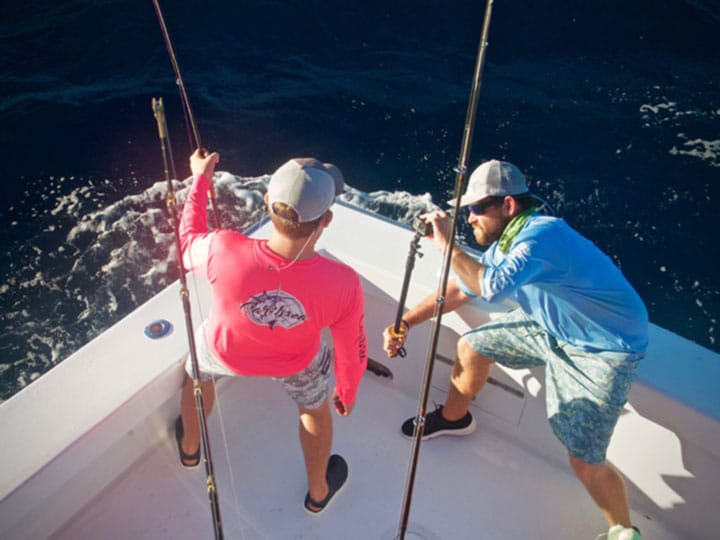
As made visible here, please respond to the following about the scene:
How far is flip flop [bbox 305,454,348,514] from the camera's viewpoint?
201cm

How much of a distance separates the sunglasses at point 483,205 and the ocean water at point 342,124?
2.72 metres

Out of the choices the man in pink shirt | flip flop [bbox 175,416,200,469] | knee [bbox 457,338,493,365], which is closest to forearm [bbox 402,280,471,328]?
knee [bbox 457,338,493,365]

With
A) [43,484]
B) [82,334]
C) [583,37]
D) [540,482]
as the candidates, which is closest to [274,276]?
[43,484]

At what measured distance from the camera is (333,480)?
210 centimetres

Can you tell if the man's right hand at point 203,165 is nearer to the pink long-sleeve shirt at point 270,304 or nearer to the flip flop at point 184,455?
the pink long-sleeve shirt at point 270,304

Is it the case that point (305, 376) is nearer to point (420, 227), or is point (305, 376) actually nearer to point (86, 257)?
point (420, 227)

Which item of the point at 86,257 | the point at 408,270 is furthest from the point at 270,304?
the point at 86,257

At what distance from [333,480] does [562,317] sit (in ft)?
Result: 3.47

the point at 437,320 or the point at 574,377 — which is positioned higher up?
the point at 437,320

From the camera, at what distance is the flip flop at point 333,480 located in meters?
2.01

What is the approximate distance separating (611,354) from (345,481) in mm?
1105

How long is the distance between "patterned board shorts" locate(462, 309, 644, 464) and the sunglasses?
0.41 meters

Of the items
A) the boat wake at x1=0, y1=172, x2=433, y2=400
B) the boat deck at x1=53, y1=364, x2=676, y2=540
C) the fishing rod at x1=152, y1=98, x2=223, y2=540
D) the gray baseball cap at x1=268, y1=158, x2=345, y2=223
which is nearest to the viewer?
the fishing rod at x1=152, y1=98, x2=223, y2=540

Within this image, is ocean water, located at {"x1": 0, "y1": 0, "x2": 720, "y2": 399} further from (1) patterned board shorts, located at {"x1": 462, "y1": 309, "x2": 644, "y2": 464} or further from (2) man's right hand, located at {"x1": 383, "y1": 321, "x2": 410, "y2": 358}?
(1) patterned board shorts, located at {"x1": 462, "y1": 309, "x2": 644, "y2": 464}
